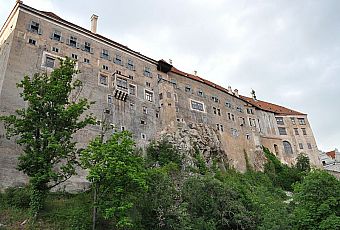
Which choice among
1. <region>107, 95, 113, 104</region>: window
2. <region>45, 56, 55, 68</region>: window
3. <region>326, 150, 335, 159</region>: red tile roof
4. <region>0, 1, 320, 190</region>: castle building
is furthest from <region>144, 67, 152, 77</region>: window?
<region>326, 150, 335, 159</region>: red tile roof

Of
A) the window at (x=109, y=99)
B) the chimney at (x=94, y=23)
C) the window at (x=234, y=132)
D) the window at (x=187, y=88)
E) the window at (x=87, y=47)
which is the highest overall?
the chimney at (x=94, y=23)

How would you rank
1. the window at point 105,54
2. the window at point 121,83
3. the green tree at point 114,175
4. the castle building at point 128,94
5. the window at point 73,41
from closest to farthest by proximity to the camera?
the green tree at point 114,175, the castle building at point 128,94, the window at point 73,41, the window at point 121,83, the window at point 105,54

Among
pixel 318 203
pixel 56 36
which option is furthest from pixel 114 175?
pixel 56 36

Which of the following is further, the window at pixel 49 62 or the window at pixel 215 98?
the window at pixel 215 98

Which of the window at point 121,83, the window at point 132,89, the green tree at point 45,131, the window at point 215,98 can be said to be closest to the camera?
the green tree at point 45,131

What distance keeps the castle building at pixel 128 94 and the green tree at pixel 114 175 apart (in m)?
5.63

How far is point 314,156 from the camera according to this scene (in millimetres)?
58844

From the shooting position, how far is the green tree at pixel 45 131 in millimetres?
23359

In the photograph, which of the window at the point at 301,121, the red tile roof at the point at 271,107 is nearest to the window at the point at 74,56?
the red tile roof at the point at 271,107

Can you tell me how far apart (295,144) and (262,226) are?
3659 cm

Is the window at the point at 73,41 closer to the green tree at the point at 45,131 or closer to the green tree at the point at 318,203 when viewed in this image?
the green tree at the point at 45,131

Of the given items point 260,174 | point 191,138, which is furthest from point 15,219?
point 260,174

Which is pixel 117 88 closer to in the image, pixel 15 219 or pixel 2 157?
pixel 2 157

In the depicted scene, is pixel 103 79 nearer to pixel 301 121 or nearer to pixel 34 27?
pixel 34 27
